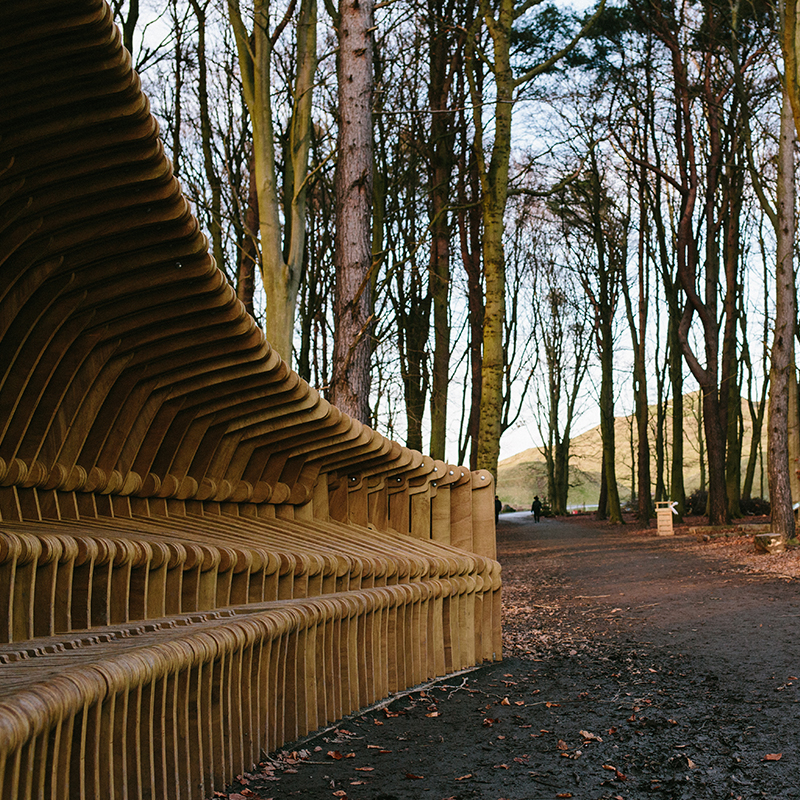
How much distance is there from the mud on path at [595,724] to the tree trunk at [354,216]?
3.15 meters

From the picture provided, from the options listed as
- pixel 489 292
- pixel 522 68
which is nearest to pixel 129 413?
pixel 489 292

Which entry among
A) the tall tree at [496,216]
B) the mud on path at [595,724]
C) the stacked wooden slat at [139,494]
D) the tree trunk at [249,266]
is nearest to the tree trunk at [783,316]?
the tall tree at [496,216]

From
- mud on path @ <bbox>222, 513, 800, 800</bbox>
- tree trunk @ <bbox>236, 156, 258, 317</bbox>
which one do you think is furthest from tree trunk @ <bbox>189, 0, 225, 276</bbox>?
mud on path @ <bbox>222, 513, 800, 800</bbox>

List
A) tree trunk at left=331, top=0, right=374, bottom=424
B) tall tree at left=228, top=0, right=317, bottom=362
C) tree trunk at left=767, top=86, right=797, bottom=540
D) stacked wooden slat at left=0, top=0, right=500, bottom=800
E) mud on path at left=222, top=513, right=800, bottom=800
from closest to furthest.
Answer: stacked wooden slat at left=0, top=0, right=500, bottom=800 → mud on path at left=222, top=513, right=800, bottom=800 → tree trunk at left=331, top=0, right=374, bottom=424 → tall tree at left=228, top=0, right=317, bottom=362 → tree trunk at left=767, top=86, right=797, bottom=540

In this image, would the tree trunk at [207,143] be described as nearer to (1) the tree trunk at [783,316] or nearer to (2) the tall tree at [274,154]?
(2) the tall tree at [274,154]

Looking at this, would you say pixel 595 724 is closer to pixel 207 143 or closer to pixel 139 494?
pixel 139 494

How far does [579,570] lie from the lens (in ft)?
48.1

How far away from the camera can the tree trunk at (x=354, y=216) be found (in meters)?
9.96

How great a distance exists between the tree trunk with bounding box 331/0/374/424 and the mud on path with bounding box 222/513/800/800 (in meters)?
3.15

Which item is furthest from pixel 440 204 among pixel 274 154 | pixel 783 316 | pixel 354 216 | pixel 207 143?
pixel 354 216

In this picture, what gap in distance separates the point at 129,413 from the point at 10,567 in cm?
142

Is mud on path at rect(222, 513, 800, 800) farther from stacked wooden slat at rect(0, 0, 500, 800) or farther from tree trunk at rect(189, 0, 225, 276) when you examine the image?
tree trunk at rect(189, 0, 225, 276)

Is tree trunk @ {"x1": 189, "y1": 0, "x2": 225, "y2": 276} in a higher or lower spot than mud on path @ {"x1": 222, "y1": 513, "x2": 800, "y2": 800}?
higher

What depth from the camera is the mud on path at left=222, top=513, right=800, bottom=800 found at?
3.61 m
